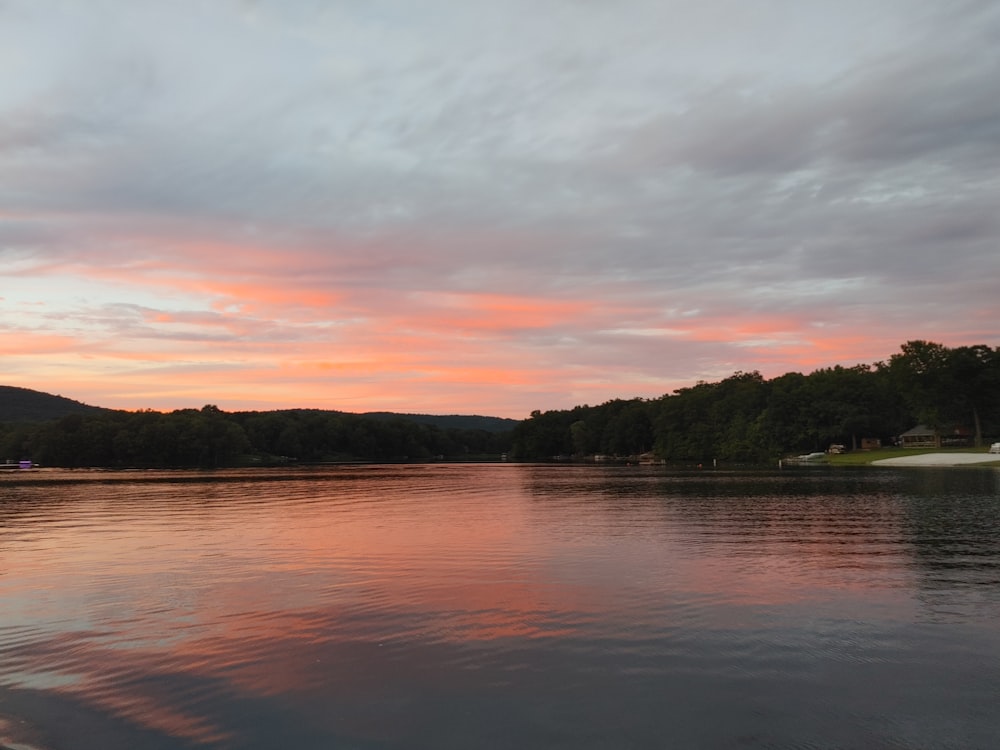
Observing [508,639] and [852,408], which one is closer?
[508,639]

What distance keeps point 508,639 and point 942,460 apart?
3858 inches

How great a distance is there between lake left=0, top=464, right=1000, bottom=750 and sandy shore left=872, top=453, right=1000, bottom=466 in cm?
6688

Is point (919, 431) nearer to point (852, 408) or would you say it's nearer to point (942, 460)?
point (852, 408)

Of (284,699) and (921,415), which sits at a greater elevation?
(921,415)

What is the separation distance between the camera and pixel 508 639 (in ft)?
52.1

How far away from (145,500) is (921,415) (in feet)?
405

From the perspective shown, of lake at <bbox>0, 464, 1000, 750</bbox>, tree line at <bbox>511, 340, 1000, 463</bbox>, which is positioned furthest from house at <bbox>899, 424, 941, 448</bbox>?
lake at <bbox>0, 464, 1000, 750</bbox>

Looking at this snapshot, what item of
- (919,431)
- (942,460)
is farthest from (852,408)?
(942,460)

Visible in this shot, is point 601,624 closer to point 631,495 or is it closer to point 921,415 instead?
point 631,495

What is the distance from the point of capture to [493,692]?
41.2 feet

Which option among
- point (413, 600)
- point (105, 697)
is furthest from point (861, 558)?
point (105, 697)

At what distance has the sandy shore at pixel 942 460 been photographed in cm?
9050

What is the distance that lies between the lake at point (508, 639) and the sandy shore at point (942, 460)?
219ft

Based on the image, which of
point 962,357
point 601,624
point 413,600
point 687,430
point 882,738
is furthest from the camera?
point 687,430
